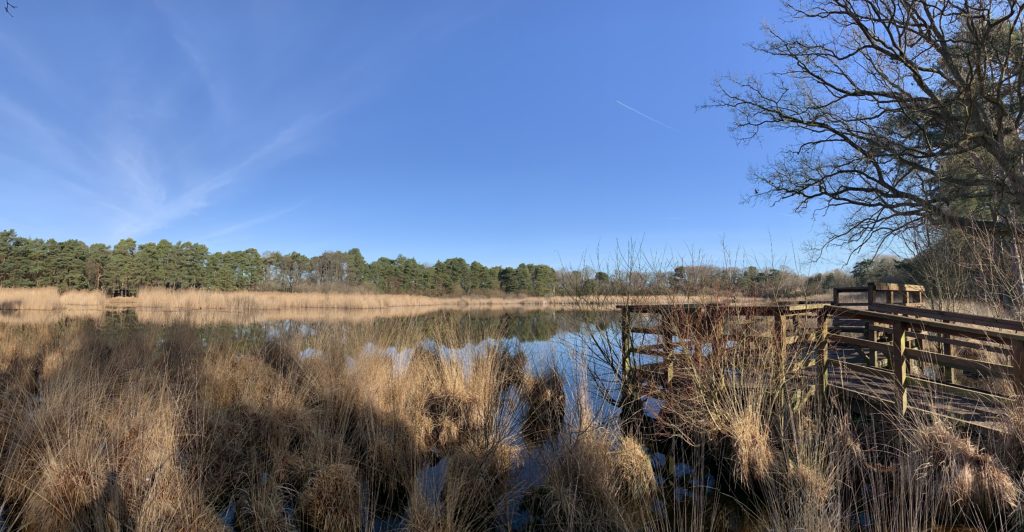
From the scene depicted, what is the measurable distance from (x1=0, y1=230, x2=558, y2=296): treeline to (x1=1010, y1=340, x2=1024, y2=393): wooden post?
57.0 ft

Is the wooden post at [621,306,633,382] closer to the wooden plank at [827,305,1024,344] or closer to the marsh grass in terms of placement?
the marsh grass

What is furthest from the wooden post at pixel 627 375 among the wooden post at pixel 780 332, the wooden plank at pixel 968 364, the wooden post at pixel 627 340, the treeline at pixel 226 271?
the treeline at pixel 226 271

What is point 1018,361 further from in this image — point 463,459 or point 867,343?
point 463,459

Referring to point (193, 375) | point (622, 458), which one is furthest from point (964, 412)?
point (193, 375)

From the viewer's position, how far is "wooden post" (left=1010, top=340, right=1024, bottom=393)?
11.6ft

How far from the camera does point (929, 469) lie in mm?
3223

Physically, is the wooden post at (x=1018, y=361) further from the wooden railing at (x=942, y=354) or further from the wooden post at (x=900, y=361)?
the wooden post at (x=900, y=361)

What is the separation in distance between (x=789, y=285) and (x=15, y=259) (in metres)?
48.5

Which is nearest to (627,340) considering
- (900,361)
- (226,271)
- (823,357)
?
(823,357)

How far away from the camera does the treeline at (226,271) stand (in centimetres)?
3303

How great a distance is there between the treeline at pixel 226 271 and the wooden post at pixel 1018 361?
17.4 m

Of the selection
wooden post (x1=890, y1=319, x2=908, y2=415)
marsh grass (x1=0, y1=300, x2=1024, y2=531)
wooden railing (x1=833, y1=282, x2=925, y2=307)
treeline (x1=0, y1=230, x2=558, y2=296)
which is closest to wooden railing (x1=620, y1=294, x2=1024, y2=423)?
wooden post (x1=890, y1=319, x2=908, y2=415)

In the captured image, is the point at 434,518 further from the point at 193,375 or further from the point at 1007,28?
the point at 1007,28

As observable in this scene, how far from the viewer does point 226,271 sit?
41.2 meters
